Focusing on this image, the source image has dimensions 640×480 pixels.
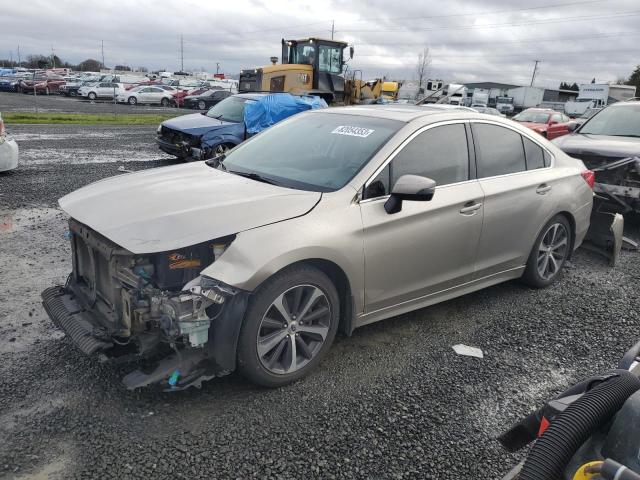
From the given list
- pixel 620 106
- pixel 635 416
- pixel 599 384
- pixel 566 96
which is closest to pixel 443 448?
pixel 599 384

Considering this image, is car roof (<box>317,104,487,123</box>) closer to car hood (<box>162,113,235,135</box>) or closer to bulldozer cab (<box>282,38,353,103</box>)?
car hood (<box>162,113,235,135</box>)

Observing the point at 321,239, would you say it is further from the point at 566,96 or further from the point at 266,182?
the point at 566,96

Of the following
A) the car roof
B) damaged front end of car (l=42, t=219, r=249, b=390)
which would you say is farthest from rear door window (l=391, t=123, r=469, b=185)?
damaged front end of car (l=42, t=219, r=249, b=390)

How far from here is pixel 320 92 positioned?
18.1 metres

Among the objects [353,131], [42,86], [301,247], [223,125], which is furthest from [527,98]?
[301,247]

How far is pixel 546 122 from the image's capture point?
1800cm

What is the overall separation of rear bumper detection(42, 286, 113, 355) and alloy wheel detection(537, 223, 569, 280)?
3910 mm

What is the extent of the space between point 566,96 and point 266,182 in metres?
87.7

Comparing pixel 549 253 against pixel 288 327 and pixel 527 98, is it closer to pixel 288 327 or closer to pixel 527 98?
pixel 288 327

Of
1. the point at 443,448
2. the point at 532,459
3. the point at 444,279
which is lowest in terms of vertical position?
the point at 443,448

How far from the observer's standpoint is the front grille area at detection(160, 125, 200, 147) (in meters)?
11.0

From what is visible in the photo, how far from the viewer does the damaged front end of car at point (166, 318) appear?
9.37 ft

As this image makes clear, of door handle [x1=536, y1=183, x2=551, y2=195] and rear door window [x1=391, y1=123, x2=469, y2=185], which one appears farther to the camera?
door handle [x1=536, y1=183, x2=551, y2=195]

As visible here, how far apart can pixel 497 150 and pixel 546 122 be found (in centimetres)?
1525
